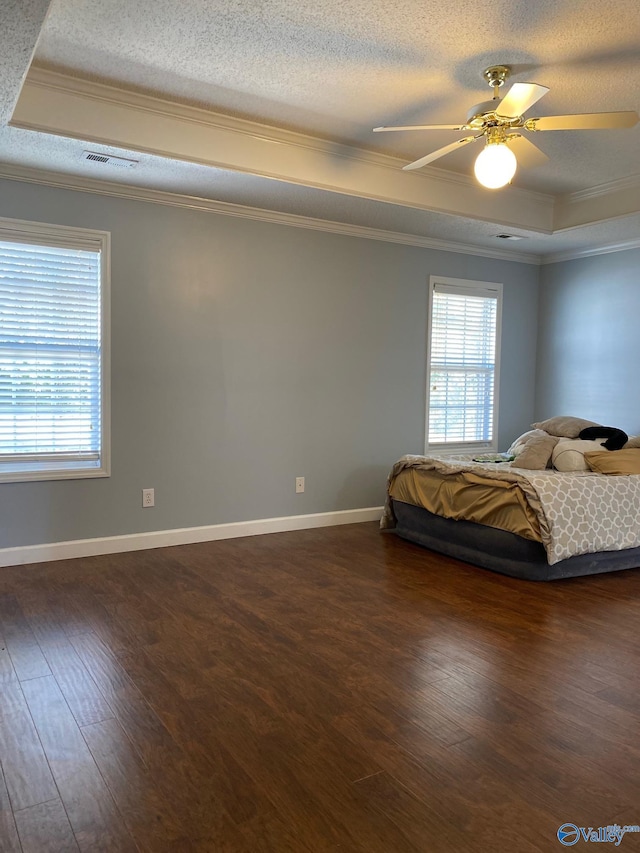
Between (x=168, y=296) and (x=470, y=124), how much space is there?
2417mm

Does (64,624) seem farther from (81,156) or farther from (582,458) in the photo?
(582,458)

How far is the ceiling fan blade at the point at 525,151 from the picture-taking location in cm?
332

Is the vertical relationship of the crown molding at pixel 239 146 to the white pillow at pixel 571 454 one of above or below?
above

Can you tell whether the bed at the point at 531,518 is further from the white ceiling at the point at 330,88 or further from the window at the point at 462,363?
the white ceiling at the point at 330,88

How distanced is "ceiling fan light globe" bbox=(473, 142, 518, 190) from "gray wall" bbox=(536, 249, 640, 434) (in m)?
3.21

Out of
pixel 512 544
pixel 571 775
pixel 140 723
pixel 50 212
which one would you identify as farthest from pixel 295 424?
pixel 571 775

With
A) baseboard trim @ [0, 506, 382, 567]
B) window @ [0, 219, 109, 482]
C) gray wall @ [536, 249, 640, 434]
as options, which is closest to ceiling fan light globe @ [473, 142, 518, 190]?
window @ [0, 219, 109, 482]

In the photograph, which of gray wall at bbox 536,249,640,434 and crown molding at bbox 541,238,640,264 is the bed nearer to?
gray wall at bbox 536,249,640,434

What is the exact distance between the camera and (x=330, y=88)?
11.6ft

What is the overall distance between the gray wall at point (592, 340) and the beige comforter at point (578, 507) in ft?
5.69

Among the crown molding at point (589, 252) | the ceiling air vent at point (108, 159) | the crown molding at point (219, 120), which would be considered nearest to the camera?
the crown molding at point (219, 120)

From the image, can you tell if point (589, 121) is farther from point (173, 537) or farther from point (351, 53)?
point (173, 537)

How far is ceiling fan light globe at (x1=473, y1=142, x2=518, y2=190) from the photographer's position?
10.3 feet

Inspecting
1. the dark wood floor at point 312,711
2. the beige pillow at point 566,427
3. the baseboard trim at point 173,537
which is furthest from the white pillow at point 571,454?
the baseboard trim at point 173,537
